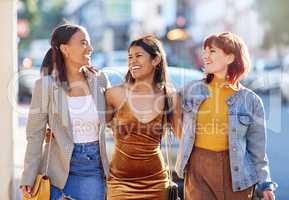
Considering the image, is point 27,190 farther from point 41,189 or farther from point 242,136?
point 242,136

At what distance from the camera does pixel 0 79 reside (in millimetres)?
5883

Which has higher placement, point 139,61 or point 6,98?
point 139,61

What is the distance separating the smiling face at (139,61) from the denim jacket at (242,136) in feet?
1.16

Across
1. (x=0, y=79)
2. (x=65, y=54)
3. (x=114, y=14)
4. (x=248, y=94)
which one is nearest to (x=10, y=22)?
(x=0, y=79)

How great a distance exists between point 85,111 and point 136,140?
396mm

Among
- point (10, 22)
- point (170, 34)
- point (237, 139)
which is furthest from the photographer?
point (170, 34)

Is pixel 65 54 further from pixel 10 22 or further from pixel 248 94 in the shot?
pixel 10 22

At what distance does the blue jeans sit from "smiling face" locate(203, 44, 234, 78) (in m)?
0.92

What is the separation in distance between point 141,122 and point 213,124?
486 mm

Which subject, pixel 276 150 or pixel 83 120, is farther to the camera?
pixel 276 150

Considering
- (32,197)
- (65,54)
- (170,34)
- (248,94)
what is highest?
(170,34)

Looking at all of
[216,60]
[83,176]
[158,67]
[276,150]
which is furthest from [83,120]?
[276,150]

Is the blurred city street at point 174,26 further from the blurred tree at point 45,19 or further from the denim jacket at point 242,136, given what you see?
the denim jacket at point 242,136

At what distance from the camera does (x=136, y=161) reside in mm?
4246
